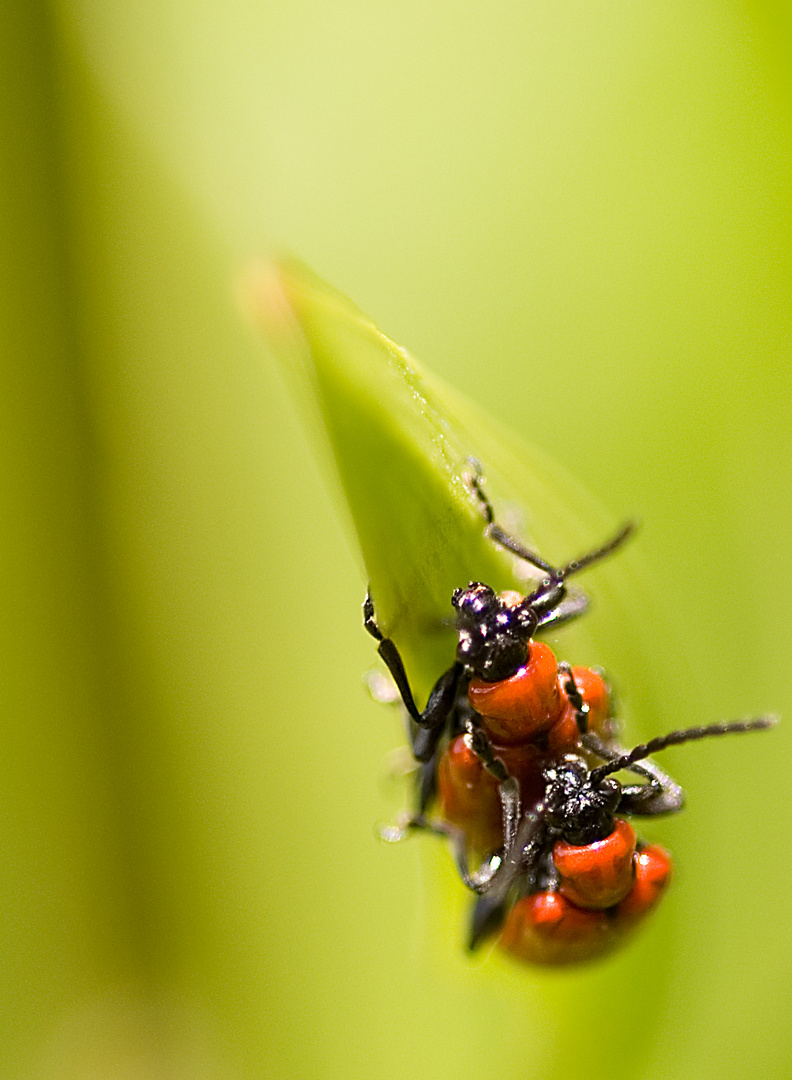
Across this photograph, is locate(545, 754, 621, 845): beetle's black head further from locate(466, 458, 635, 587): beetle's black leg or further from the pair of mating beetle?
locate(466, 458, 635, 587): beetle's black leg

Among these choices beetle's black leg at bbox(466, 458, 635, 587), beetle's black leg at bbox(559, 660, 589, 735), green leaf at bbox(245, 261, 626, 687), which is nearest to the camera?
green leaf at bbox(245, 261, 626, 687)

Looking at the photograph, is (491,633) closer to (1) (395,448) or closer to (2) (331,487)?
(2) (331,487)

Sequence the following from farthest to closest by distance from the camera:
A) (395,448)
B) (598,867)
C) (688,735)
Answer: (598,867)
(688,735)
(395,448)

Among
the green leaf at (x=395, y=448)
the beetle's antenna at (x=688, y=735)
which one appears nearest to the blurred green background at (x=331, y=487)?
the beetle's antenna at (x=688, y=735)

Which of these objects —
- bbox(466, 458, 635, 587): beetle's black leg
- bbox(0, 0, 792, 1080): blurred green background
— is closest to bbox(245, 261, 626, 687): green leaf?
bbox(466, 458, 635, 587): beetle's black leg

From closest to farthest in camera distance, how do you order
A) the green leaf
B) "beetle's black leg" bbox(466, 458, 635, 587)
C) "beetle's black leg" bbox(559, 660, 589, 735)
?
the green leaf, "beetle's black leg" bbox(466, 458, 635, 587), "beetle's black leg" bbox(559, 660, 589, 735)

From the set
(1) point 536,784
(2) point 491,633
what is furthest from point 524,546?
(1) point 536,784
